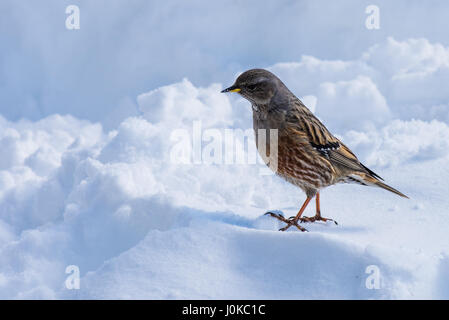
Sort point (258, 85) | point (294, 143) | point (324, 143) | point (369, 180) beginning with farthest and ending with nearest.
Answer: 1. point (369, 180)
2. point (324, 143)
3. point (258, 85)
4. point (294, 143)

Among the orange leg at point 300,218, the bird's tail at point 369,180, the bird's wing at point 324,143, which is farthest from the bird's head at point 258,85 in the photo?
the bird's tail at point 369,180

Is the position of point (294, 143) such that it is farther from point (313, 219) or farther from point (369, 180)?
point (369, 180)

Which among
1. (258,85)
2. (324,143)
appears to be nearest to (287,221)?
(324,143)

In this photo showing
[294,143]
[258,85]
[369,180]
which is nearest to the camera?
[294,143]

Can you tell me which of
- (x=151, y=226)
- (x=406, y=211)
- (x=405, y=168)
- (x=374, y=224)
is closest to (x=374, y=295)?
(x=374, y=224)

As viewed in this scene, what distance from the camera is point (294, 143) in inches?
260

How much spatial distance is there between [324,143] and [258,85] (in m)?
1.15

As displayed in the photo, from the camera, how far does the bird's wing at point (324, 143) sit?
677cm

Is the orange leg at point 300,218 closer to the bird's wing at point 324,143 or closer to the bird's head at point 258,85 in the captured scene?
the bird's wing at point 324,143

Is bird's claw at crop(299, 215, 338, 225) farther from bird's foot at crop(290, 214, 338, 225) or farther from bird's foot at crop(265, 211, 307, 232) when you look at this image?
bird's foot at crop(265, 211, 307, 232)

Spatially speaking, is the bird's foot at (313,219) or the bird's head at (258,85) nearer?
the bird's head at (258,85)
